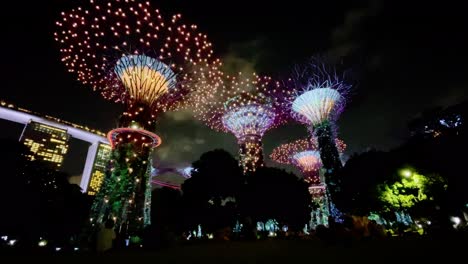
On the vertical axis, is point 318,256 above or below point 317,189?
below

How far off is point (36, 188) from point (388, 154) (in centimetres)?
3385

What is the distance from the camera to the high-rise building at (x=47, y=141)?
284 ft

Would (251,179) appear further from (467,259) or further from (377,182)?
(467,259)

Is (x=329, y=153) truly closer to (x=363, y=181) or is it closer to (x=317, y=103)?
(x=363, y=181)

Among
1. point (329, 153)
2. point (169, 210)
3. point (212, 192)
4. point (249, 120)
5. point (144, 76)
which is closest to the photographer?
point (144, 76)

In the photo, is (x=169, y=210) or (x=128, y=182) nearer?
(x=128, y=182)

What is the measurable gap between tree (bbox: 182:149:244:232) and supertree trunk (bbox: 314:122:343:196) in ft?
35.9

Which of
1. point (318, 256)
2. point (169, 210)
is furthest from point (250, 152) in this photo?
point (318, 256)

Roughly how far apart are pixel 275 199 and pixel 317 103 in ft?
41.7

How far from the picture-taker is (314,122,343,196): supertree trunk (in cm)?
3347

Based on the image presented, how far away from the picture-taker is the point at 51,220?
1017 inches

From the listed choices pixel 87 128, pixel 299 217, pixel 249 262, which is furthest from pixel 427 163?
pixel 87 128

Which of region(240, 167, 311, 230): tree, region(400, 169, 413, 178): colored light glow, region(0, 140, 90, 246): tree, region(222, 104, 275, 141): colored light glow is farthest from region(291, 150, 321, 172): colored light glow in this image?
region(0, 140, 90, 246): tree

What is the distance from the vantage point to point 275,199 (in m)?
31.7
